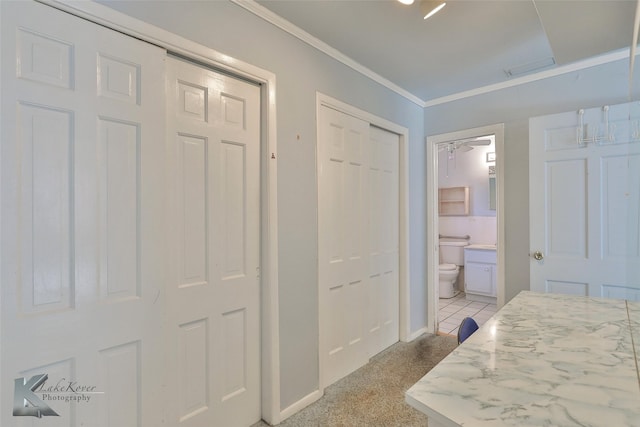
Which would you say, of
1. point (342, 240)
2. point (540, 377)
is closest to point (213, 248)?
point (342, 240)

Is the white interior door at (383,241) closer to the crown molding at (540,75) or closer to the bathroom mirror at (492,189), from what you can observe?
the crown molding at (540,75)

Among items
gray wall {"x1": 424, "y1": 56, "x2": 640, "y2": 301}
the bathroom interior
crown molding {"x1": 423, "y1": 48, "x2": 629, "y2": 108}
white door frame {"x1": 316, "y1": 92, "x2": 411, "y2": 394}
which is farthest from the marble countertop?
the bathroom interior

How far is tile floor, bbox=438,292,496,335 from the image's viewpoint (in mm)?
3534

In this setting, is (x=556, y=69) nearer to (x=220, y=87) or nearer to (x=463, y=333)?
(x=463, y=333)

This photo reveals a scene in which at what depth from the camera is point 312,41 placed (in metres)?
2.07

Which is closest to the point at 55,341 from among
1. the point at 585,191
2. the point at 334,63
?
the point at 334,63

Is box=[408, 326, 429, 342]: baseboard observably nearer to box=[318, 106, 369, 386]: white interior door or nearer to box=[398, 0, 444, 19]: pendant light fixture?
box=[318, 106, 369, 386]: white interior door

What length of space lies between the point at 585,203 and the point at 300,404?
247 centimetres

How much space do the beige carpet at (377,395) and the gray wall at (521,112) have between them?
1071 millimetres

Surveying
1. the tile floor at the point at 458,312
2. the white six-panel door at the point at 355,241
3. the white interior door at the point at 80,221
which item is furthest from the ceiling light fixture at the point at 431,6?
the tile floor at the point at 458,312

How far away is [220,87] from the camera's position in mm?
1650

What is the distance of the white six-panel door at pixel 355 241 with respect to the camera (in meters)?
2.23

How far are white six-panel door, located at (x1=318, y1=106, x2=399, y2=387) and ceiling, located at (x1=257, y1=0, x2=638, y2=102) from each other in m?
0.53

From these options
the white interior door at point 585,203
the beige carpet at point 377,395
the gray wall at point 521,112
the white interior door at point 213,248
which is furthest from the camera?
the gray wall at point 521,112
